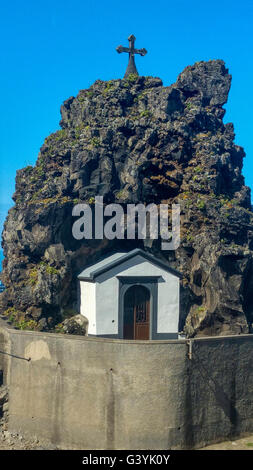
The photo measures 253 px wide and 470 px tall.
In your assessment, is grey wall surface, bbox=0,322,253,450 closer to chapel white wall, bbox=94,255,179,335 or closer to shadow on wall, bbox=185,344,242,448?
shadow on wall, bbox=185,344,242,448

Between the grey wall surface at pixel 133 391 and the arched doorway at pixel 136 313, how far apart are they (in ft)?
26.9

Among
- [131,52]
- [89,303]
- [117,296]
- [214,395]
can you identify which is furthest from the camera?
[131,52]

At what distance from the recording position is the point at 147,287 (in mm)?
34719

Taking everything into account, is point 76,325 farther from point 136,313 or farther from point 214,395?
point 214,395

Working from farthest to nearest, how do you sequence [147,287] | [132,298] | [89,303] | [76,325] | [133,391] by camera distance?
[147,287], [132,298], [89,303], [76,325], [133,391]

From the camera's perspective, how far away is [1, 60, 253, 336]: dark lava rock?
35875mm

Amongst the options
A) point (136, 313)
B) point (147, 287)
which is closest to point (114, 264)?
point (147, 287)

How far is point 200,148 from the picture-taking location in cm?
4084

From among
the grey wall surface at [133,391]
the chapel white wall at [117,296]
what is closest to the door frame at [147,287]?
the chapel white wall at [117,296]

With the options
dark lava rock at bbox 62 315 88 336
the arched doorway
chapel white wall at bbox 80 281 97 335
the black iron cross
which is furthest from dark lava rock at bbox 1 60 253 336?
the arched doorway

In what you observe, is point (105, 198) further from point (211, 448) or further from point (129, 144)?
point (211, 448)

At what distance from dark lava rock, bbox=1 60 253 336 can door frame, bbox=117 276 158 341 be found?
3.05 metres

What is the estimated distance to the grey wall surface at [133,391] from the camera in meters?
25.5

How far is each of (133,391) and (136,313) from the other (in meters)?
9.29
